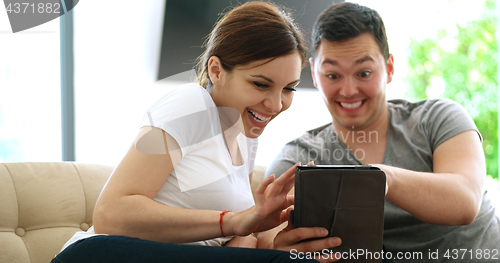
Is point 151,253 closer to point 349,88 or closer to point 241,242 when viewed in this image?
point 241,242

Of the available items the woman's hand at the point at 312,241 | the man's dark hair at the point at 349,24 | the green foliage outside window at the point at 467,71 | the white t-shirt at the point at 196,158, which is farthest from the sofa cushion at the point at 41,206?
the green foliage outside window at the point at 467,71

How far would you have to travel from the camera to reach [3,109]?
6.91 feet

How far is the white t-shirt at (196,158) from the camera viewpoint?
0.93 m

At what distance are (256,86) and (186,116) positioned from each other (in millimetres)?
235

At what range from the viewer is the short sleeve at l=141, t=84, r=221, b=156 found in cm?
92

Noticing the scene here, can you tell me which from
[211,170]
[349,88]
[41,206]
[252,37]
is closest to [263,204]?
[211,170]

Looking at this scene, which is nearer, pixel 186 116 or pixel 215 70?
pixel 186 116

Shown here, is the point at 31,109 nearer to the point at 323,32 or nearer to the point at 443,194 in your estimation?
the point at 323,32

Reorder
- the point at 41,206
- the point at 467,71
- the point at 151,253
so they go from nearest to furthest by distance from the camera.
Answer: the point at 151,253, the point at 41,206, the point at 467,71

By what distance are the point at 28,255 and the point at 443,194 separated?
1.27m

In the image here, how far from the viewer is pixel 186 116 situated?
954mm

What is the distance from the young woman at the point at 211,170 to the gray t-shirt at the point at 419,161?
14.3 inches

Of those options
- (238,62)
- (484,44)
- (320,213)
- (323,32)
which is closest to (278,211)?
(320,213)

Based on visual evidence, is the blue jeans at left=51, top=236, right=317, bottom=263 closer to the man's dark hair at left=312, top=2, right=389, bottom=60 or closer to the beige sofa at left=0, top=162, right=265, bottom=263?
the beige sofa at left=0, top=162, right=265, bottom=263
